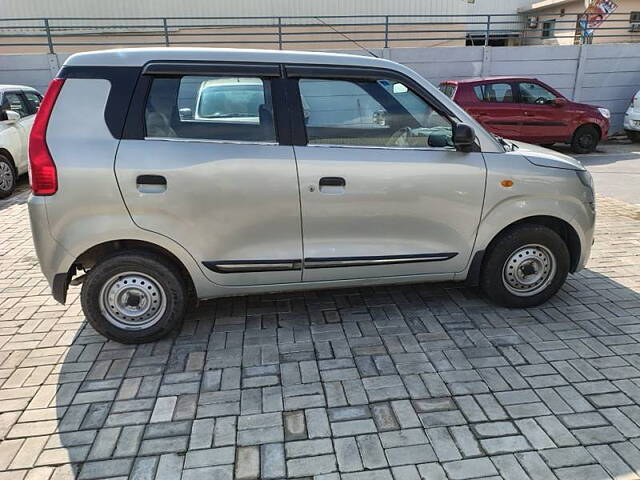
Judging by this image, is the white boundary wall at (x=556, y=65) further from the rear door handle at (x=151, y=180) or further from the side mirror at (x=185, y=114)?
the rear door handle at (x=151, y=180)

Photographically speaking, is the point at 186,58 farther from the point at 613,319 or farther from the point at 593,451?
the point at 613,319

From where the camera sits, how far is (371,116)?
11.1 ft

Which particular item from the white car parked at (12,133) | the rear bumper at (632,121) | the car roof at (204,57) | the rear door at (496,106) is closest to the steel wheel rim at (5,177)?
the white car parked at (12,133)

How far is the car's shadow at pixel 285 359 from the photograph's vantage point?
2535 mm

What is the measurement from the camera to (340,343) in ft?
11.0

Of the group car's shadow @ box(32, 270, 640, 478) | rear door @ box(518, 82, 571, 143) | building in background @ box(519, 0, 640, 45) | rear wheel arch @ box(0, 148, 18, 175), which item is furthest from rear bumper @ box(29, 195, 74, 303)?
building in background @ box(519, 0, 640, 45)

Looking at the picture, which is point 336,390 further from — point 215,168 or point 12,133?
point 12,133

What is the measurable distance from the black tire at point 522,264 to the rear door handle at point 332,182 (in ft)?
4.25

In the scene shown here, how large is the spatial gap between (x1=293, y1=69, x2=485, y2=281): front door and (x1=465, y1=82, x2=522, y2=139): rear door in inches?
298

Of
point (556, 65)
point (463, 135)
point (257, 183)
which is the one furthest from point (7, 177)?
point (556, 65)

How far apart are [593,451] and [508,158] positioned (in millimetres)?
1946

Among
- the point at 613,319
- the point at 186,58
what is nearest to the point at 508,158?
the point at 613,319

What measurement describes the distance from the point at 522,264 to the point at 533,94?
818cm

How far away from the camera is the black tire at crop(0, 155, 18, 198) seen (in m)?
7.75
